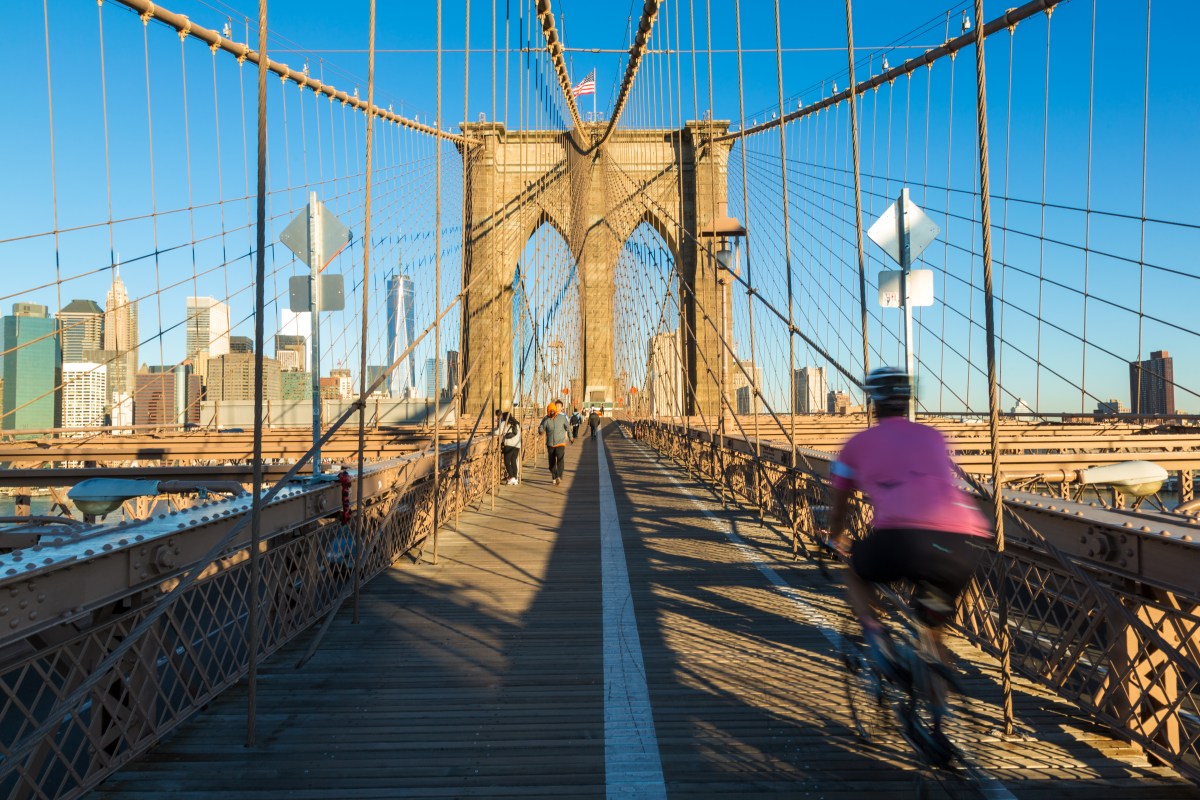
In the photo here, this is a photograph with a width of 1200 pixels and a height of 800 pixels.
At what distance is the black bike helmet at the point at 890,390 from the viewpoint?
2.64 meters

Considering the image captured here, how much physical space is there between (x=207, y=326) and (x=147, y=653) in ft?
47.1

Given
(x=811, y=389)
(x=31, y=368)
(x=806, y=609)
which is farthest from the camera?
(x=811, y=389)

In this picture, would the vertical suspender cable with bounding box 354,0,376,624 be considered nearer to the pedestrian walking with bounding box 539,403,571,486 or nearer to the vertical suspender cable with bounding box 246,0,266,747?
the vertical suspender cable with bounding box 246,0,266,747

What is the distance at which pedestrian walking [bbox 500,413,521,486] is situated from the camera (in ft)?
38.5

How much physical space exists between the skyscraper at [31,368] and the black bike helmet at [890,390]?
1086 centimetres

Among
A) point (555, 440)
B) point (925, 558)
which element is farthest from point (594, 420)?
point (925, 558)

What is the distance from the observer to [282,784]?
250cm

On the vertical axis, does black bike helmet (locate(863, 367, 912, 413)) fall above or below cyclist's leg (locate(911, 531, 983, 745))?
above

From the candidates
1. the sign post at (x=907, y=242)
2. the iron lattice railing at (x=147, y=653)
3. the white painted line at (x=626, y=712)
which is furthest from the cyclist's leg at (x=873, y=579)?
the sign post at (x=907, y=242)

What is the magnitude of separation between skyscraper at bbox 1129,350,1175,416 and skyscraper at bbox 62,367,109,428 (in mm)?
14035

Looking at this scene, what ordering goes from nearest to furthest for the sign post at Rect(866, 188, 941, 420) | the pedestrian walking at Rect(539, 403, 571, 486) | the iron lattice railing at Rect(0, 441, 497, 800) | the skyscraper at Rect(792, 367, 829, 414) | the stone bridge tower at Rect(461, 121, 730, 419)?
the iron lattice railing at Rect(0, 441, 497, 800) < the sign post at Rect(866, 188, 941, 420) < the pedestrian walking at Rect(539, 403, 571, 486) < the skyscraper at Rect(792, 367, 829, 414) < the stone bridge tower at Rect(461, 121, 730, 419)

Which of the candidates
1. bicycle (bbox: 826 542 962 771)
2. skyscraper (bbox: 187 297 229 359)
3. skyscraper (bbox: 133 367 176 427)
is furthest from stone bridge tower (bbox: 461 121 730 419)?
bicycle (bbox: 826 542 962 771)

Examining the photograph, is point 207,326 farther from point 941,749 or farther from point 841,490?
point 941,749

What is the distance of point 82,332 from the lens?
13.0m
